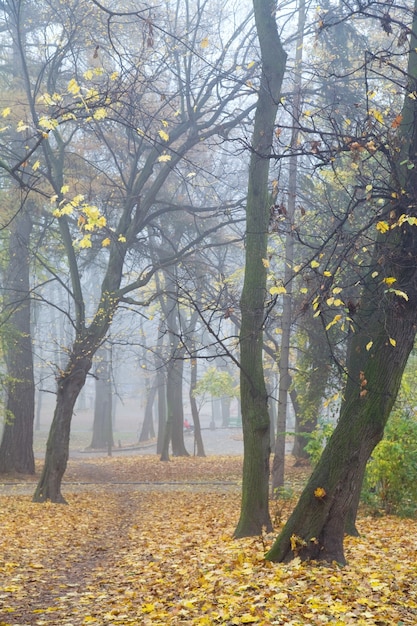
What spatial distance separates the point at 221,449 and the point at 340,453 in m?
30.0

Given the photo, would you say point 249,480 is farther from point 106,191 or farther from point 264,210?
point 106,191

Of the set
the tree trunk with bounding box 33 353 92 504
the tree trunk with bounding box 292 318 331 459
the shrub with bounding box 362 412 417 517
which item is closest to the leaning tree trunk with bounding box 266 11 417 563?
the shrub with bounding box 362 412 417 517

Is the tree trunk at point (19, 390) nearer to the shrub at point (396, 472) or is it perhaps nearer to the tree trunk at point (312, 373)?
the tree trunk at point (312, 373)

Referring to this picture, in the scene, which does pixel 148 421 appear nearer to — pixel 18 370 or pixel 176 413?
pixel 176 413

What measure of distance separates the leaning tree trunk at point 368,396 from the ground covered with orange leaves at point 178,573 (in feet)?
1.00

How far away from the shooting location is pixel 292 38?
46.0 ft

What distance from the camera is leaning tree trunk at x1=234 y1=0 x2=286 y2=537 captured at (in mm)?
9188

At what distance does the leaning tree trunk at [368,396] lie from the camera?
6594mm

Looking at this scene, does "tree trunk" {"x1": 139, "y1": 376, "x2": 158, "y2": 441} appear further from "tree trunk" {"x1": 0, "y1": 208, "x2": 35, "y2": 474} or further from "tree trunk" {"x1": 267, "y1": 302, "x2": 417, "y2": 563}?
"tree trunk" {"x1": 267, "y1": 302, "x2": 417, "y2": 563}

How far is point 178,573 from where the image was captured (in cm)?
742

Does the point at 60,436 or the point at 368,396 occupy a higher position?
the point at 368,396

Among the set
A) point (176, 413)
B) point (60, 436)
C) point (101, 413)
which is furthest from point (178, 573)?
point (101, 413)

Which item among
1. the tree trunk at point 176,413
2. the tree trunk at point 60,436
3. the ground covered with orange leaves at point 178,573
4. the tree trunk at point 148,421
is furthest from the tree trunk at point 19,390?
the tree trunk at point 148,421

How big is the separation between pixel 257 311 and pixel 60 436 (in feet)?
22.6
